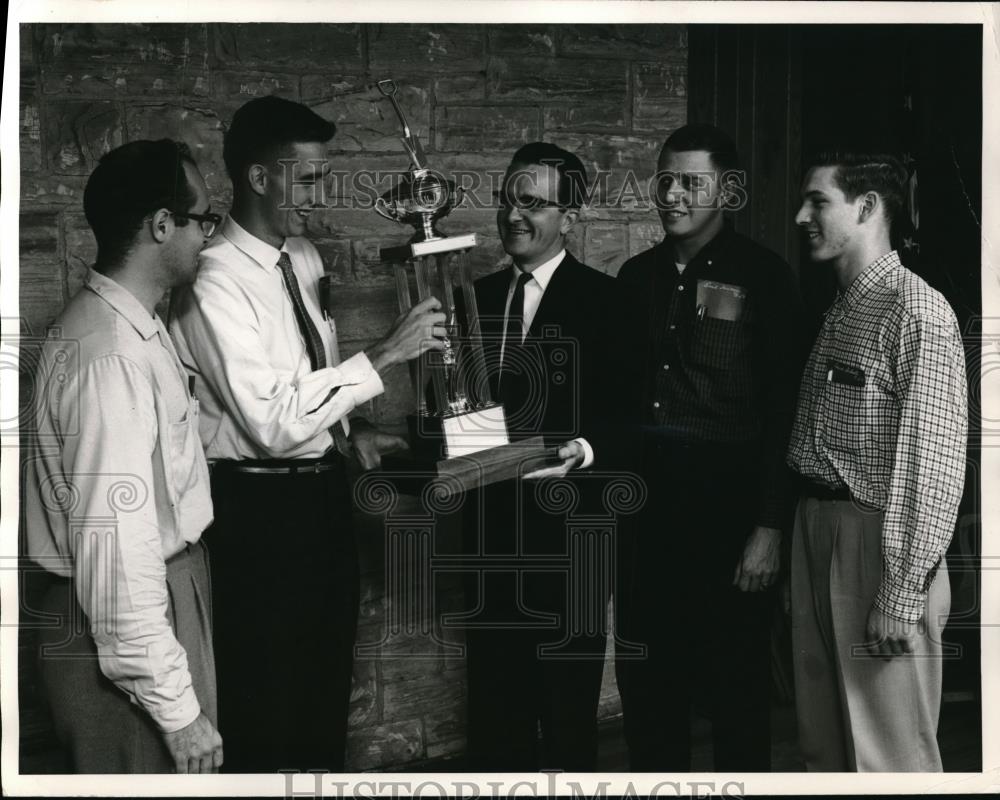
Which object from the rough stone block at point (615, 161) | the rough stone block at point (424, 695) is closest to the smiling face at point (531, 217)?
the rough stone block at point (615, 161)

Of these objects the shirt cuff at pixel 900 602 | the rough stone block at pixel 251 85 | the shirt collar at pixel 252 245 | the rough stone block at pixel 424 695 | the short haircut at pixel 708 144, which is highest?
the rough stone block at pixel 251 85

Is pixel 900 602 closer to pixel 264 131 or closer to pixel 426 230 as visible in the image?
pixel 426 230

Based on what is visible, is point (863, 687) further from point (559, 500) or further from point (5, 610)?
point (5, 610)

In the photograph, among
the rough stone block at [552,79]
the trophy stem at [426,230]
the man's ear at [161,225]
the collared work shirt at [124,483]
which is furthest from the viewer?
the rough stone block at [552,79]

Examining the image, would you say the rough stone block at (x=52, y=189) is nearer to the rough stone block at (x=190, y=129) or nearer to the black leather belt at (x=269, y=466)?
the rough stone block at (x=190, y=129)

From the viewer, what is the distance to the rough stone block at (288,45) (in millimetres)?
2836

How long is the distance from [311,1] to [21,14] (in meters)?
0.71

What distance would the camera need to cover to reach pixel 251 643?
2.81 meters

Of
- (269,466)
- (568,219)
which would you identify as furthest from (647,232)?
(269,466)

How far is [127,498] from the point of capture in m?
2.57

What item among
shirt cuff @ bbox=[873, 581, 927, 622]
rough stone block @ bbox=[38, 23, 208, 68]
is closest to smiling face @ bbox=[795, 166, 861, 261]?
shirt cuff @ bbox=[873, 581, 927, 622]

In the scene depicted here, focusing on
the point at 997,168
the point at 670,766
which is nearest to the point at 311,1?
the point at 997,168

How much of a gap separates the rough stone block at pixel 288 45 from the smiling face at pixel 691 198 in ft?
2.77

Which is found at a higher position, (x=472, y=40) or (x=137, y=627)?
(x=472, y=40)
